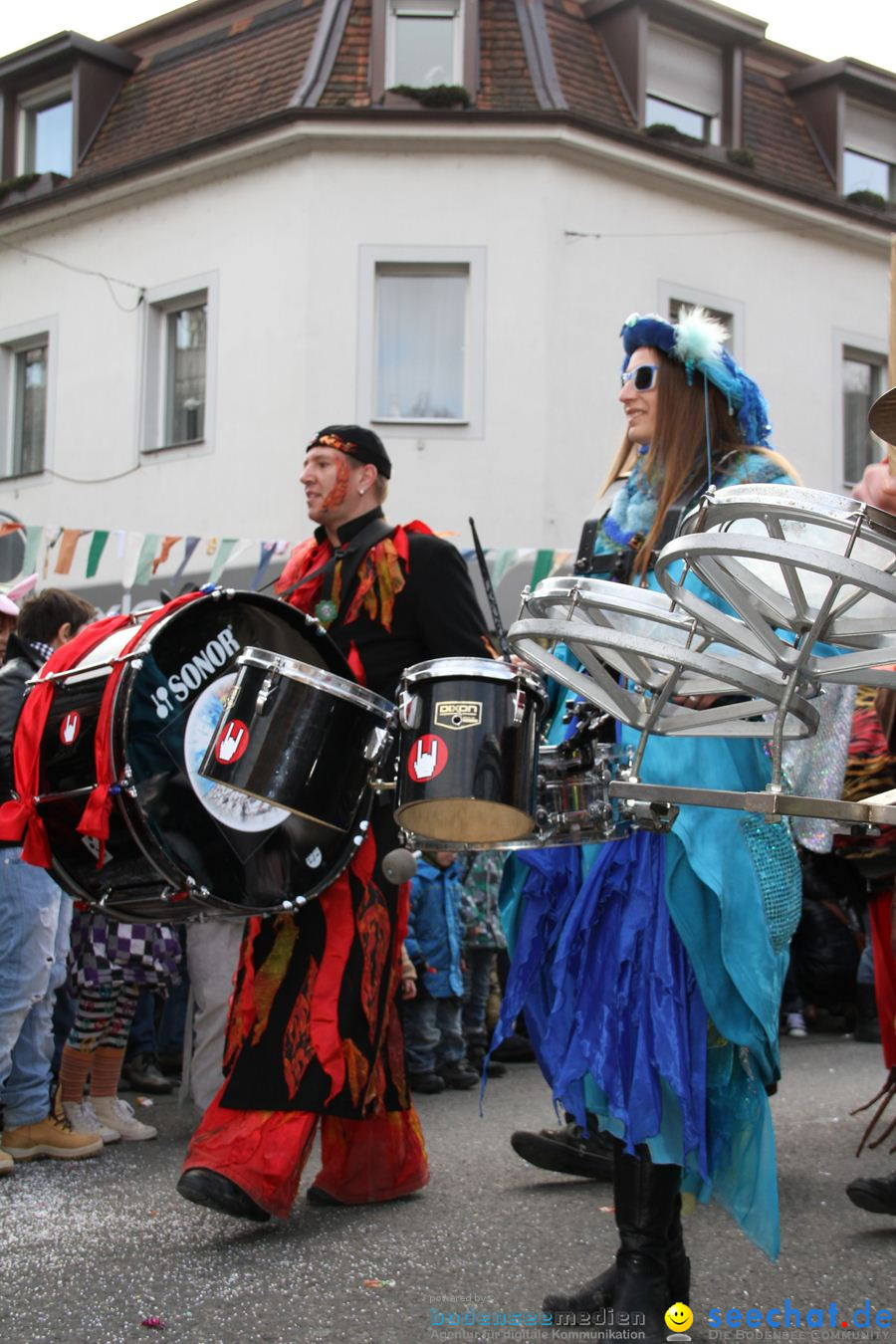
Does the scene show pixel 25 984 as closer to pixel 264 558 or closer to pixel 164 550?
pixel 164 550

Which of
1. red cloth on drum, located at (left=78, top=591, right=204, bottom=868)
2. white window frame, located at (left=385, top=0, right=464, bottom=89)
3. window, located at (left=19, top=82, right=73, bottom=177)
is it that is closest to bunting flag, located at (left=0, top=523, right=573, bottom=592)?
red cloth on drum, located at (left=78, top=591, right=204, bottom=868)

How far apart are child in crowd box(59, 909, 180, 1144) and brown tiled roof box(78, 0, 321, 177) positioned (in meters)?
11.2

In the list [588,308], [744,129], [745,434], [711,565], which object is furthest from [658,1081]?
[744,129]

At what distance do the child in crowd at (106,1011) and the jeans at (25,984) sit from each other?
0.23 metres

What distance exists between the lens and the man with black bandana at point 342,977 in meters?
3.93

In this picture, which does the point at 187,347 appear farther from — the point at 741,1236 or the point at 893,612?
the point at 893,612

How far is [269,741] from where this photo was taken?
11.3ft

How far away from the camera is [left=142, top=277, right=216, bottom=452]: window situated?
52.1ft

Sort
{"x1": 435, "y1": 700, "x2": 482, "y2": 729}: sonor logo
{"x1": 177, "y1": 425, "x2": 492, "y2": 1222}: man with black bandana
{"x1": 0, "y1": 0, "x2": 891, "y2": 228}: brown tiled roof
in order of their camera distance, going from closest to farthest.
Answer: {"x1": 435, "y1": 700, "x2": 482, "y2": 729}: sonor logo, {"x1": 177, "y1": 425, "x2": 492, "y2": 1222}: man with black bandana, {"x1": 0, "y1": 0, "x2": 891, "y2": 228}: brown tiled roof

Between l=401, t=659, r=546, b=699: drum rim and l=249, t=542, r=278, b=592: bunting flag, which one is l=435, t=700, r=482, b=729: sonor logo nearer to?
l=401, t=659, r=546, b=699: drum rim

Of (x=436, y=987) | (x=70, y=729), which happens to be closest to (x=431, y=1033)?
(x=436, y=987)

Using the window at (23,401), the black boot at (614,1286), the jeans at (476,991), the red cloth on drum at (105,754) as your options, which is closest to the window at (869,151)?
the window at (23,401)

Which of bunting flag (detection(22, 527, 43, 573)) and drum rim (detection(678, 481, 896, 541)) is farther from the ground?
bunting flag (detection(22, 527, 43, 573))

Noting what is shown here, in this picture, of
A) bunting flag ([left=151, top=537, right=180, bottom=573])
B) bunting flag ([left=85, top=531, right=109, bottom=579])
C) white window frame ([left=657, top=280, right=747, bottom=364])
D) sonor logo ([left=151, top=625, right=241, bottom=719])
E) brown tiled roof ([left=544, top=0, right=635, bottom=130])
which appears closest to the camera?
sonor logo ([left=151, top=625, right=241, bottom=719])
